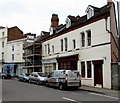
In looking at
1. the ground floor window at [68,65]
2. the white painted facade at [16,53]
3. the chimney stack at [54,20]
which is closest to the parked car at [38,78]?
the ground floor window at [68,65]

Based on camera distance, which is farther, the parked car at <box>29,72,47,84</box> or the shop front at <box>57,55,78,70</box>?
the parked car at <box>29,72,47,84</box>

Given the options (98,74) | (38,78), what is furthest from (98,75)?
(38,78)

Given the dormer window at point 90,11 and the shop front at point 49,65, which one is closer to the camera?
the dormer window at point 90,11

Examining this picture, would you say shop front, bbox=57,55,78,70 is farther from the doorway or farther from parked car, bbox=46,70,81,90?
parked car, bbox=46,70,81,90

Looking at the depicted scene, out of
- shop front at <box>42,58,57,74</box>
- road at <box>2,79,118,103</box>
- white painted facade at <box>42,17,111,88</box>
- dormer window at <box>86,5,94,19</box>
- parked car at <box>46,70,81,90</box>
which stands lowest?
road at <box>2,79,118,103</box>

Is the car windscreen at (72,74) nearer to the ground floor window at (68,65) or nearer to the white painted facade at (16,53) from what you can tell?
the ground floor window at (68,65)

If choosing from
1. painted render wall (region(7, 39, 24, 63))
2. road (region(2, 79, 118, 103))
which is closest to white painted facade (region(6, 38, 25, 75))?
painted render wall (region(7, 39, 24, 63))

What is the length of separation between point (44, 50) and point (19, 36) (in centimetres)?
2806

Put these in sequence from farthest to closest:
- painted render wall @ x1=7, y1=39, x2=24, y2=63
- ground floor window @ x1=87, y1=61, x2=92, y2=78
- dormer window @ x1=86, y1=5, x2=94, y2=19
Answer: painted render wall @ x1=7, y1=39, x2=24, y2=63
dormer window @ x1=86, y1=5, x2=94, y2=19
ground floor window @ x1=87, y1=61, x2=92, y2=78

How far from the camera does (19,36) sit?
64438mm

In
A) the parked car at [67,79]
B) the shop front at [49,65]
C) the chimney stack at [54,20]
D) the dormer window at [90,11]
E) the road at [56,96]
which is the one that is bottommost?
the road at [56,96]

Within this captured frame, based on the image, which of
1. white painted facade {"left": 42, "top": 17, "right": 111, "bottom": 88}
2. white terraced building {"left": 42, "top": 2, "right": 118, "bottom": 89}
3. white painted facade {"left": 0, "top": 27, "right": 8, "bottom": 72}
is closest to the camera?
white painted facade {"left": 42, "top": 17, "right": 111, "bottom": 88}

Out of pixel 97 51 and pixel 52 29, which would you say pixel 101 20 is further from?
pixel 52 29

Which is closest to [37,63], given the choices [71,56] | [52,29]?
[52,29]
